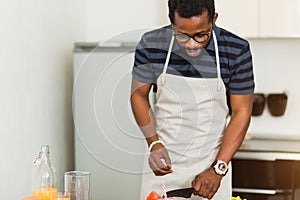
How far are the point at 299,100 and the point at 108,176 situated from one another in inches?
42.5

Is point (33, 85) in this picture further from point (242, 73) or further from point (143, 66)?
point (242, 73)

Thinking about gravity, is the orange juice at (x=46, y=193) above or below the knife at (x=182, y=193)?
above

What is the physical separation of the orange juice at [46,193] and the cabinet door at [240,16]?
1.51 metres

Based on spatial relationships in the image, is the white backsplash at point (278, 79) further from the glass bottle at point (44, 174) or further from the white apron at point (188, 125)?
the glass bottle at point (44, 174)

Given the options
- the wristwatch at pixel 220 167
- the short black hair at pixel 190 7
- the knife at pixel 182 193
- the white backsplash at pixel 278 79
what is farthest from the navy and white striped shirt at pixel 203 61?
the white backsplash at pixel 278 79

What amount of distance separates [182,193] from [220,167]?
17cm

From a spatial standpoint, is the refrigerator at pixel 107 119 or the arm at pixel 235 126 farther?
the refrigerator at pixel 107 119

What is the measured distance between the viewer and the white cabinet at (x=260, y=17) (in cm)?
308

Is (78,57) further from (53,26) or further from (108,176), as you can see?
(108,176)

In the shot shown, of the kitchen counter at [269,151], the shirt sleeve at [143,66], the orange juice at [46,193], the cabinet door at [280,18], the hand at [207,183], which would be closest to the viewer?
the orange juice at [46,193]

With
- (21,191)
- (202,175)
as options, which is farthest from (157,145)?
(21,191)

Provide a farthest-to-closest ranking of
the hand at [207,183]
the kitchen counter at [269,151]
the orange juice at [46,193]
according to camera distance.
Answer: the kitchen counter at [269,151] < the hand at [207,183] < the orange juice at [46,193]

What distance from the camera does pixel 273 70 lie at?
3.40 m

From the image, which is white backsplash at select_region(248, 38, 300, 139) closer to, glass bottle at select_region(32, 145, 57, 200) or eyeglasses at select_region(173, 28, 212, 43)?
eyeglasses at select_region(173, 28, 212, 43)
